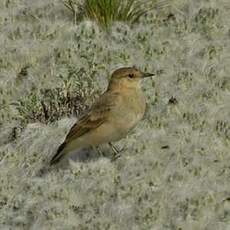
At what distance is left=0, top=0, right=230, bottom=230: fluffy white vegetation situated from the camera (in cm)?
1054

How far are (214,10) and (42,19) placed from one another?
3209mm

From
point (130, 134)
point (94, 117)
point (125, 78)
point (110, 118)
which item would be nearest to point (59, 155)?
point (94, 117)

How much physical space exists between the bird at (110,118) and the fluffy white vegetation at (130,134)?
35 cm

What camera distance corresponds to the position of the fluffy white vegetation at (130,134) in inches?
415

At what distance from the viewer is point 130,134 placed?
39.6 feet

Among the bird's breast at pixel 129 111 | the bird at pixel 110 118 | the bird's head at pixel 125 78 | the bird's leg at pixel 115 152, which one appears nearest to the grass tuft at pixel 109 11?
the bird's head at pixel 125 78

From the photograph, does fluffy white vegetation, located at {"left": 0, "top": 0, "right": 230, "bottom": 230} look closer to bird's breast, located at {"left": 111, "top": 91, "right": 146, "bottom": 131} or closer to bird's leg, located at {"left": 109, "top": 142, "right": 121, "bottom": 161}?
bird's leg, located at {"left": 109, "top": 142, "right": 121, "bottom": 161}

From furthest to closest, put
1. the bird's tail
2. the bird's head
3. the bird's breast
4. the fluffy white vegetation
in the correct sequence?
the bird's head, the bird's tail, the bird's breast, the fluffy white vegetation

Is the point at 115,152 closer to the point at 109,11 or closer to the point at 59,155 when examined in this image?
the point at 59,155

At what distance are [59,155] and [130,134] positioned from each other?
3.85 feet

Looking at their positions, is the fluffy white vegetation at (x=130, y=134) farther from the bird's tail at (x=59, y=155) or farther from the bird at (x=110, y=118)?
the bird at (x=110, y=118)

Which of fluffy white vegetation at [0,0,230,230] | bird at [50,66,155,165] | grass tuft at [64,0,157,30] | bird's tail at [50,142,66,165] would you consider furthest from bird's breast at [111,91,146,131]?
grass tuft at [64,0,157,30]

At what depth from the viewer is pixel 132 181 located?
10984mm

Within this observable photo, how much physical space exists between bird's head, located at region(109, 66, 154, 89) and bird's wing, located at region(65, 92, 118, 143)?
0.20 m
